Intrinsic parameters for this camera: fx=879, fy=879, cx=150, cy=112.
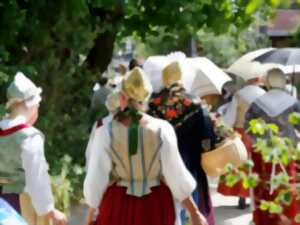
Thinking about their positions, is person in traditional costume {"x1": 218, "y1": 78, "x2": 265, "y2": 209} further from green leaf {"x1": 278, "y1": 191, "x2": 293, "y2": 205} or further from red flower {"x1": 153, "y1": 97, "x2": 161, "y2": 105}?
green leaf {"x1": 278, "y1": 191, "x2": 293, "y2": 205}

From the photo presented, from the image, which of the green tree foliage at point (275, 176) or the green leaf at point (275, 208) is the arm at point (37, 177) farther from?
the green leaf at point (275, 208)

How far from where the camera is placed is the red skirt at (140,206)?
16.7ft

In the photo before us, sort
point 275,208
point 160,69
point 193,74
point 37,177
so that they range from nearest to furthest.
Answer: point 275,208, point 37,177, point 160,69, point 193,74

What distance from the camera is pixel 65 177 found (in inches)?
336

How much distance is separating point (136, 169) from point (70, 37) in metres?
4.17

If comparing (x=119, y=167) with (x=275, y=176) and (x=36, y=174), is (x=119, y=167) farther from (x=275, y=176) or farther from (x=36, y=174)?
(x=275, y=176)

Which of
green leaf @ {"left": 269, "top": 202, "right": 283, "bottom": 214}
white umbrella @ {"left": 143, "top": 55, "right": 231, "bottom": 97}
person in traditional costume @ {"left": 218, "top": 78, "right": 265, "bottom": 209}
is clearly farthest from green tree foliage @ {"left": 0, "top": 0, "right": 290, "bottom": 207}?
green leaf @ {"left": 269, "top": 202, "right": 283, "bottom": 214}

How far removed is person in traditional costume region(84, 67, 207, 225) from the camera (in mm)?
4879

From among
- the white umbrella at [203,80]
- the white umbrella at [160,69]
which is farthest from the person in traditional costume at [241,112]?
the white umbrella at [160,69]

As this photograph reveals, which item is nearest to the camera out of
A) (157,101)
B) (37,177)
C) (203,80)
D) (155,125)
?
(155,125)

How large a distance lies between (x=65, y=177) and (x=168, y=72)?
9.83ft

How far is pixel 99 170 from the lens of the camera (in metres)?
4.96

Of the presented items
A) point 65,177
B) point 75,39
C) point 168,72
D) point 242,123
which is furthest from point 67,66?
point 168,72

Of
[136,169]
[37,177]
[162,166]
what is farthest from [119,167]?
[37,177]
